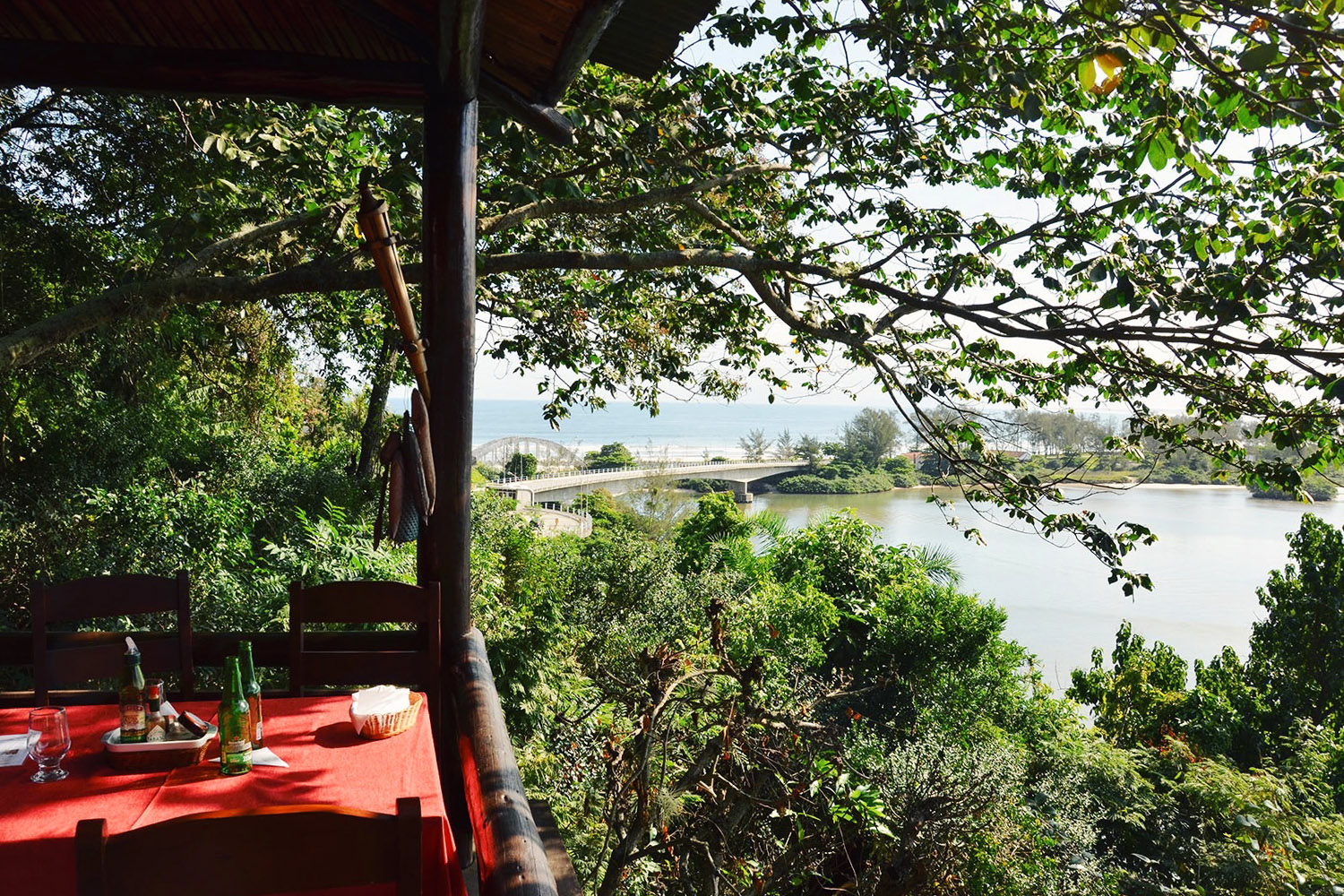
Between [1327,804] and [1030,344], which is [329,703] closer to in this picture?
[1030,344]

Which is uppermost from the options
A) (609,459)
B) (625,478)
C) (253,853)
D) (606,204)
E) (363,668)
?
(606,204)

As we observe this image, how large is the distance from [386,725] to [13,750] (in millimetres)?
755

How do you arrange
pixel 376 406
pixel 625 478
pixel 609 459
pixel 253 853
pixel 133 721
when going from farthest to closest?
pixel 609 459
pixel 625 478
pixel 376 406
pixel 133 721
pixel 253 853

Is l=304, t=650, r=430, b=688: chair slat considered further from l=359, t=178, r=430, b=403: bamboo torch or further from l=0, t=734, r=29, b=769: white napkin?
l=359, t=178, r=430, b=403: bamboo torch

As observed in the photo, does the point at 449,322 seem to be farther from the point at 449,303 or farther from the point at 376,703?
the point at 376,703

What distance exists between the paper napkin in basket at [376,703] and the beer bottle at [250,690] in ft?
0.66

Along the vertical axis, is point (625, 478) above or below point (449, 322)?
below

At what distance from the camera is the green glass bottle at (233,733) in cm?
182

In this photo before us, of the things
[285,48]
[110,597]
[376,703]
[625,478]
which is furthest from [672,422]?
[376,703]

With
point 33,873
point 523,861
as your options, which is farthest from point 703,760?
point 33,873

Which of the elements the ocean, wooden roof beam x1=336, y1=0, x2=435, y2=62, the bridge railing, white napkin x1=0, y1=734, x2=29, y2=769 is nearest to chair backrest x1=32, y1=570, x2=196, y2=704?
white napkin x1=0, y1=734, x2=29, y2=769

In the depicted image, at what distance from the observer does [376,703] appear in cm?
208

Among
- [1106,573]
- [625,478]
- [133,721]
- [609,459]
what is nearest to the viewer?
[133,721]

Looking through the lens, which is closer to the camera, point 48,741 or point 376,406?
point 48,741
